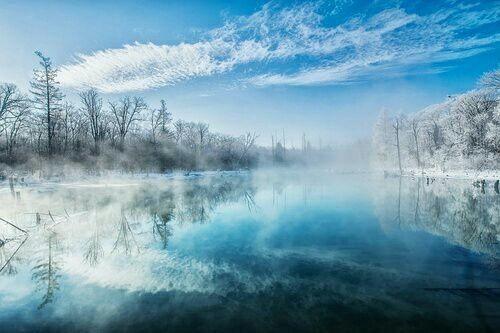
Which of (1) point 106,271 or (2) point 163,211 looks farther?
(2) point 163,211

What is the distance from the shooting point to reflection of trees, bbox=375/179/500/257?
12.7 meters

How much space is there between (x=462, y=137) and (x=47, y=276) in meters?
56.1

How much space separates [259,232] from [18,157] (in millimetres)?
46427

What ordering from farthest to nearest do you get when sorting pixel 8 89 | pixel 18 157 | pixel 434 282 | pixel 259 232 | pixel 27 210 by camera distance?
1. pixel 18 157
2. pixel 8 89
3. pixel 27 210
4. pixel 259 232
5. pixel 434 282

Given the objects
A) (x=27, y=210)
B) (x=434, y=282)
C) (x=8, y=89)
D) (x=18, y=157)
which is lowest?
(x=434, y=282)

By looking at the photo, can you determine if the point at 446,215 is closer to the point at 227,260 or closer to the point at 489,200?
the point at 489,200

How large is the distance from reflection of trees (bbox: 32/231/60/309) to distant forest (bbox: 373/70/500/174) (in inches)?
1688

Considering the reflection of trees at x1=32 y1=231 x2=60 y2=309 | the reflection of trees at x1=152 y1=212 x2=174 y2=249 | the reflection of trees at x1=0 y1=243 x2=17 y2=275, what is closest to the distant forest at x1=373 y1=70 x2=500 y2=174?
the reflection of trees at x1=152 y1=212 x2=174 y2=249

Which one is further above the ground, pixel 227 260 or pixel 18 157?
pixel 18 157

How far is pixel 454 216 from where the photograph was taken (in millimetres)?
17172

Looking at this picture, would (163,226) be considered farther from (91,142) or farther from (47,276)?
(91,142)

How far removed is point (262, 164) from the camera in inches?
4291

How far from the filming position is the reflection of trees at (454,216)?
41.6 ft

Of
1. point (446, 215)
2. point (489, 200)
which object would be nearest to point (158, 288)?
point (446, 215)
